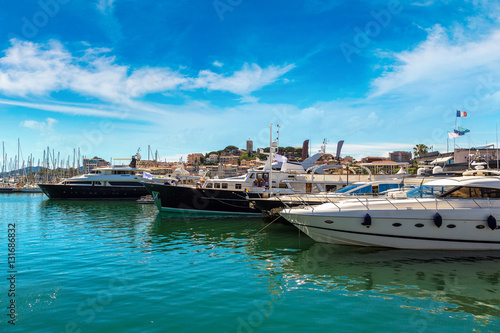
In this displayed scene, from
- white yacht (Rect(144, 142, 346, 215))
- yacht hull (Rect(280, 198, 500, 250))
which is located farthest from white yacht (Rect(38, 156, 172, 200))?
yacht hull (Rect(280, 198, 500, 250))

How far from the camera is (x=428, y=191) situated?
12.9m

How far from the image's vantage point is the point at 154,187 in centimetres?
2512

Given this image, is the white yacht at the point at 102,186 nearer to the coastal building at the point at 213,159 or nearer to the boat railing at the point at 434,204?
the boat railing at the point at 434,204

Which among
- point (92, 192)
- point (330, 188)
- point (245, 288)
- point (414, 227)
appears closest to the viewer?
point (245, 288)

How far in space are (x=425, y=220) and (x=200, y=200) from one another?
53.3 feet

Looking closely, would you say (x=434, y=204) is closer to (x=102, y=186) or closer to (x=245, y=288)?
(x=245, y=288)

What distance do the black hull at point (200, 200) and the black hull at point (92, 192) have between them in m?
21.8

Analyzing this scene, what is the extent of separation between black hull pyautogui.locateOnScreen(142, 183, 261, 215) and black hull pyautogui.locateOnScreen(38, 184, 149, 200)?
2176 centimetres

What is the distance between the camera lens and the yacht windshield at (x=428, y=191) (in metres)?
12.4

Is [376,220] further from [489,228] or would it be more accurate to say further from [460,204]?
[489,228]

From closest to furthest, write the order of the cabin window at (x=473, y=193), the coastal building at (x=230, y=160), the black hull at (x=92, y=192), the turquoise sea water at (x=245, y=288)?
the turquoise sea water at (x=245, y=288) < the cabin window at (x=473, y=193) < the black hull at (x=92, y=192) < the coastal building at (x=230, y=160)

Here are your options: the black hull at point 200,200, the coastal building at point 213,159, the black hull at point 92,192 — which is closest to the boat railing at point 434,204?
the black hull at point 200,200

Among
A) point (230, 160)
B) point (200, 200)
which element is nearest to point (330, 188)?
point (200, 200)

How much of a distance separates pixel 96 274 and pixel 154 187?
53.2 feet
